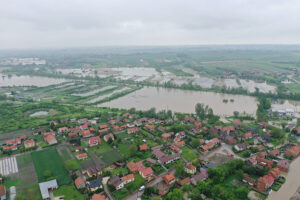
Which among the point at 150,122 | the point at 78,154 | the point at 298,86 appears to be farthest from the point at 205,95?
the point at 78,154

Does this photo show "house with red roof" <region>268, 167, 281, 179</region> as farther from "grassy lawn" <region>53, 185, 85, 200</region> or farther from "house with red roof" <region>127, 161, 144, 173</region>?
"grassy lawn" <region>53, 185, 85, 200</region>

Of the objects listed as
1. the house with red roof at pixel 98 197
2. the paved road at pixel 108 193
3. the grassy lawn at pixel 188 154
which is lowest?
the paved road at pixel 108 193

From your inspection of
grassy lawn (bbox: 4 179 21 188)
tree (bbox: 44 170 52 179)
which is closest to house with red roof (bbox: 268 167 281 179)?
tree (bbox: 44 170 52 179)

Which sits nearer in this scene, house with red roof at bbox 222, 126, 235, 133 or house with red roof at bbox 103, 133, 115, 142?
house with red roof at bbox 103, 133, 115, 142

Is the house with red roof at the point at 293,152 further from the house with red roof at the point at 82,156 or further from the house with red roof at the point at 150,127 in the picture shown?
the house with red roof at the point at 82,156

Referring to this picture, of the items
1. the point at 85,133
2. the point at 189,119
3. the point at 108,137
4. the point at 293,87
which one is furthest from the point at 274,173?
the point at 293,87

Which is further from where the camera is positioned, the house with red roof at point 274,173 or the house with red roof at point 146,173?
the house with red roof at point 146,173

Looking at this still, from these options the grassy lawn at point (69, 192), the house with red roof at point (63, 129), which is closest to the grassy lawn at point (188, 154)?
the grassy lawn at point (69, 192)
